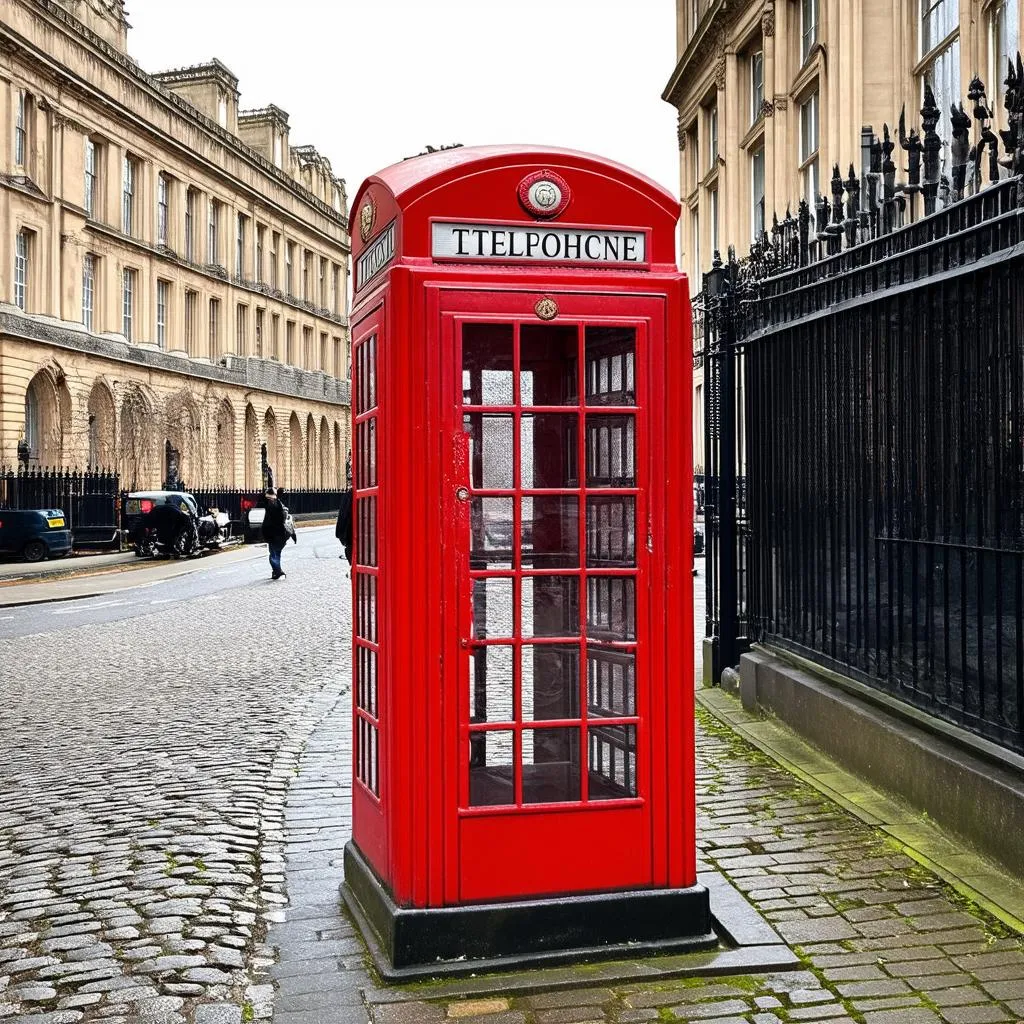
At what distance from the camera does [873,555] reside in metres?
6.27

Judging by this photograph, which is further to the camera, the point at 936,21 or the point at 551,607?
the point at 936,21

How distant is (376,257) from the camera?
4145mm

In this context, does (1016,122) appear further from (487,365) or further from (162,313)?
(162,313)

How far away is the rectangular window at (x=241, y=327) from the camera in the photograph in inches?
2414

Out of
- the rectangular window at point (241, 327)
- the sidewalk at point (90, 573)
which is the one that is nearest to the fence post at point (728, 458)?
the sidewalk at point (90, 573)

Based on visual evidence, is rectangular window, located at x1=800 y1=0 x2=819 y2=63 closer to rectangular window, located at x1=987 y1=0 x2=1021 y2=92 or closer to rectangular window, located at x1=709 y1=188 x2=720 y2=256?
rectangular window, located at x1=987 y1=0 x2=1021 y2=92

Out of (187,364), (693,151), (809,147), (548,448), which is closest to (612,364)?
(548,448)

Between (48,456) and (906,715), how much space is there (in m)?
40.0

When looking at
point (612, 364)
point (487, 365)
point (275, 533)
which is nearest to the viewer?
point (487, 365)

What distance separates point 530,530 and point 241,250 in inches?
2391

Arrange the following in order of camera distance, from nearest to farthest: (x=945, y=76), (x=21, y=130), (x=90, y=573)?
(x=945, y=76), (x=90, y=573), (x=21, y=130)

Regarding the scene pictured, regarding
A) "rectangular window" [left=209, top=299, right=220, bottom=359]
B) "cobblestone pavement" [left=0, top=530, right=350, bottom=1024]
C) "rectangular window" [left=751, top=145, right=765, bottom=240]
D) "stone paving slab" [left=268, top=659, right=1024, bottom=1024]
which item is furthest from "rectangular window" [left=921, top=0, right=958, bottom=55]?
"rectangular window" [left=209, top=299, right=220, bottom=359]

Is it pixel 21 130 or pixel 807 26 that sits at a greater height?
pixel 21 130

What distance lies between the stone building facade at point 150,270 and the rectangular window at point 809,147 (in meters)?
23.2
